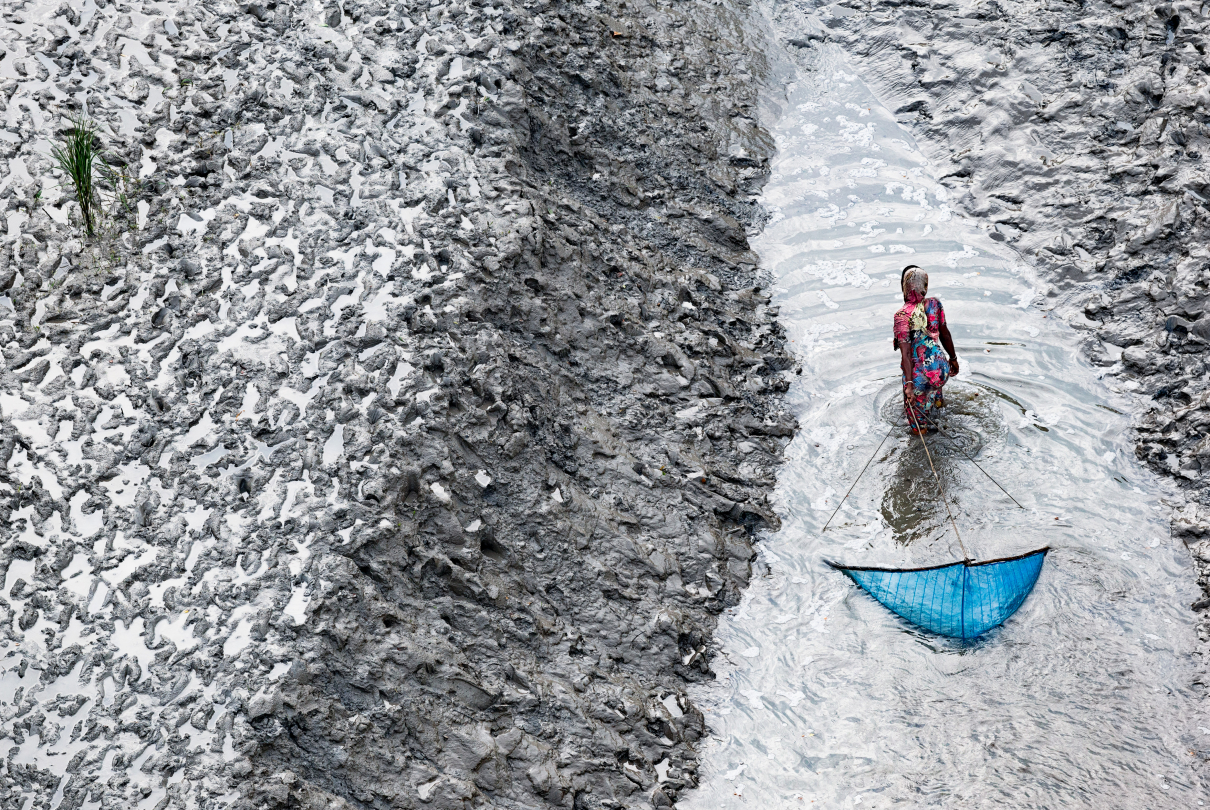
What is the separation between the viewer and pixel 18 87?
24.2ft

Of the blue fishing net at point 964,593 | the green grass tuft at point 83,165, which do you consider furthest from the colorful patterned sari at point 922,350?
the green grass tuft at point 83,165

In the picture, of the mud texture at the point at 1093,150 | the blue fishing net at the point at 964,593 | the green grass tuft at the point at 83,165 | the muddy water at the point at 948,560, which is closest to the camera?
the muddy water at the point at 948,560

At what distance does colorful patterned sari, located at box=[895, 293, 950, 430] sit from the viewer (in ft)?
22.9

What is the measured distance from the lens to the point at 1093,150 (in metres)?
8.80

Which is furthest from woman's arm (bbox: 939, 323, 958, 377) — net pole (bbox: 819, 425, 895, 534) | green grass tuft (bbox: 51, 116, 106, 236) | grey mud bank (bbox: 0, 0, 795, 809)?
green grass tuft (bbox: 51, 116, 106, 236)

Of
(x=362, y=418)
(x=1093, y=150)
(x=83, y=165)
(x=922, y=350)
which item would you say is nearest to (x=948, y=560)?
(x=922, y=350)

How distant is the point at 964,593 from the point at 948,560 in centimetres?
59

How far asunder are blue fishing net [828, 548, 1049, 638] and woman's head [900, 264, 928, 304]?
2.00 m

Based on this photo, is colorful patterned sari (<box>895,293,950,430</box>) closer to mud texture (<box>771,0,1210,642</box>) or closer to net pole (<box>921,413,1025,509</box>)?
net pole (<box>921,413,1025,509</box>)

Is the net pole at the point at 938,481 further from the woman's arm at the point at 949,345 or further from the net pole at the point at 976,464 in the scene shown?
the woman's arm at the point at 949,345

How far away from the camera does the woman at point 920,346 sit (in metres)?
6.97

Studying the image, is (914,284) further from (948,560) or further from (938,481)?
(948,560)

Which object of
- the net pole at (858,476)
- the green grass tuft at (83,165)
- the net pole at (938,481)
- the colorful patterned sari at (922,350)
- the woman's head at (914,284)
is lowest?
the net pole at (858,476)

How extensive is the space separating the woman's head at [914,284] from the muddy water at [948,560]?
841 millimetres
